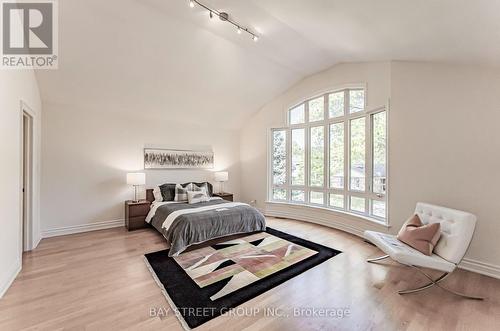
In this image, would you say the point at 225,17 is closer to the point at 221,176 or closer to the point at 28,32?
the point at 28,32

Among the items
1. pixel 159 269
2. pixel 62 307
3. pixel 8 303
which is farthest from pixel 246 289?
pixel 8 303

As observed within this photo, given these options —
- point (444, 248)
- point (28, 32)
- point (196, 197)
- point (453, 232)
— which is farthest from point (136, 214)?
point (453, 232)

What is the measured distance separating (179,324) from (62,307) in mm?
1150

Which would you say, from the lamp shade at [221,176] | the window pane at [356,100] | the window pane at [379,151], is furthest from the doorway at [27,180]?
the window pane at [379,151]

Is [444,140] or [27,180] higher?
[444,140]

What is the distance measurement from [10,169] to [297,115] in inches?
194

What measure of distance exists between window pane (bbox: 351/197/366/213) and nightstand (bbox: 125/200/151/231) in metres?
4.09

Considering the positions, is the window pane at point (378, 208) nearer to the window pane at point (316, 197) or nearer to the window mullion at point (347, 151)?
the window mullion at point (347, 151)

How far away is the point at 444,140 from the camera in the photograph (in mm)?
3053

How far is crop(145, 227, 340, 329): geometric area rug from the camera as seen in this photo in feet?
6.97

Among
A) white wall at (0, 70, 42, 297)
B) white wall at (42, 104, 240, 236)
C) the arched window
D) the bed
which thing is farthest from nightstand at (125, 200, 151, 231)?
the arched window

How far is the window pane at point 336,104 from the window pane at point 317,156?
398 mm

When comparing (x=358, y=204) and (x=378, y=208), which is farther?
(x=358, y=204)

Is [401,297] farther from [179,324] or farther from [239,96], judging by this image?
[239,96]
